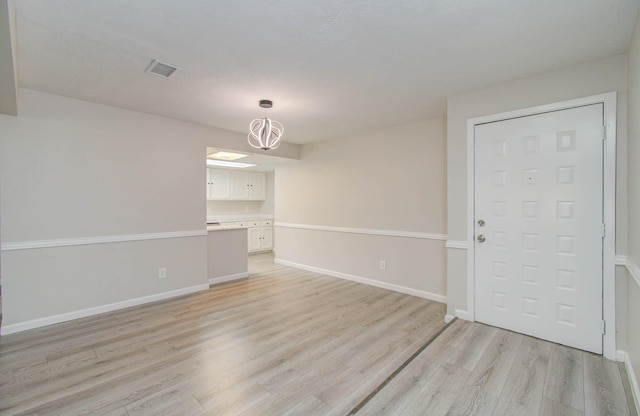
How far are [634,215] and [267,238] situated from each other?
6.95 m

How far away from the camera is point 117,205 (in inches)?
140

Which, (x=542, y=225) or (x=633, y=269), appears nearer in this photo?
(x=633, y=269)

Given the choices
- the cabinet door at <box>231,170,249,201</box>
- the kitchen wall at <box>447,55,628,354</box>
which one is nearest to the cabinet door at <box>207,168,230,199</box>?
the cabinet door at <box>231,170,249,201</box>

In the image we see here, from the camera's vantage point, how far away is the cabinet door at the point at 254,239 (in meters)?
7.43

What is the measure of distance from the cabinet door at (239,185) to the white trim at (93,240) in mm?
3245

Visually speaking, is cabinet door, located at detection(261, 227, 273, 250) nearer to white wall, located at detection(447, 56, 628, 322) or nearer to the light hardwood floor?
the light hardwood floor

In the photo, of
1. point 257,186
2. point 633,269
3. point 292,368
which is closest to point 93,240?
point 292,368

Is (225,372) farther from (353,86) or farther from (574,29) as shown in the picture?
(574,29)

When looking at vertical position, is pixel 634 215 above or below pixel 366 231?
above

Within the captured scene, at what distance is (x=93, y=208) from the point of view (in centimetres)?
338

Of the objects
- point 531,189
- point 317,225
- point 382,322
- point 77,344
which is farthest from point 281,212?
point 531,189

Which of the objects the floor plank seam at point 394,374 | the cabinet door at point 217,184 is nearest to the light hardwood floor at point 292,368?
the floor plank seam at point 394,374

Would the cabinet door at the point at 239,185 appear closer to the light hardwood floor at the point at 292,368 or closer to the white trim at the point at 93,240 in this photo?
the white trim at the point at 93,240

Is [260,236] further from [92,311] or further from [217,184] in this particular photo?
[92,311]
